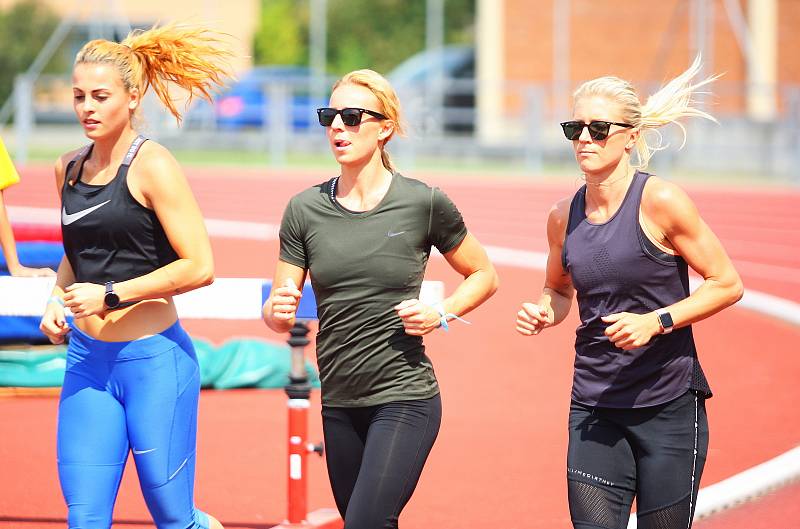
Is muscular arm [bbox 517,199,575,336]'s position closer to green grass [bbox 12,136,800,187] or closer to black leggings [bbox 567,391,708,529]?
black leggings [bbox 567,391,708,529]

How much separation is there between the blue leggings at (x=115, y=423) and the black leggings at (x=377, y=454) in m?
0.51

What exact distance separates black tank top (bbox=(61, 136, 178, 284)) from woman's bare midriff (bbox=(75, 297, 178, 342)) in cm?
11

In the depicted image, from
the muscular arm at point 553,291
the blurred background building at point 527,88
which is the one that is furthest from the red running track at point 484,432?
the blurred background building at point 527,88

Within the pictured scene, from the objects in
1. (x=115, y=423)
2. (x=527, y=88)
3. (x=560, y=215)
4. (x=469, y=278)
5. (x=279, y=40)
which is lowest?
(x=115, y=423)

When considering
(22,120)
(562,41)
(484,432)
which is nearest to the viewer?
(484,432)

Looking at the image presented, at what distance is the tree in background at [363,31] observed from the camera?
55.2m

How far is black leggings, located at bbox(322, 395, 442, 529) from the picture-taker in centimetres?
399

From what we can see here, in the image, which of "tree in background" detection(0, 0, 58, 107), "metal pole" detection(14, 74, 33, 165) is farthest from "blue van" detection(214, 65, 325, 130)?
"tree in background" detection(0, 0, 58, 107)

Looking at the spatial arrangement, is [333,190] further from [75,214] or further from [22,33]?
[22,33]

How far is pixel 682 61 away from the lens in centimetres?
3525

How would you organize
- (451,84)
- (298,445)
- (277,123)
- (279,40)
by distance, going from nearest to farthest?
(298,445)
(277,123)
(451,84)
(279,40)

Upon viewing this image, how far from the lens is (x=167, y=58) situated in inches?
176

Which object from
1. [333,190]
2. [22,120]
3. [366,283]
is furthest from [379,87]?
[22,120]

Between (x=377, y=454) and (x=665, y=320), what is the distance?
964mm
